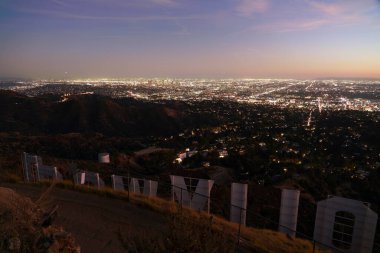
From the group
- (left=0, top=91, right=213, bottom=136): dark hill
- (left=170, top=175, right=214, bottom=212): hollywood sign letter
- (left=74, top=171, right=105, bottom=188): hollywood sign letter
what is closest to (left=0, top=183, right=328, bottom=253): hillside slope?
(left=170, top=175, right=214, bottom=212): hollywood sign letter

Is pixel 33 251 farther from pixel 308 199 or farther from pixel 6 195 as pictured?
pixel 308 199

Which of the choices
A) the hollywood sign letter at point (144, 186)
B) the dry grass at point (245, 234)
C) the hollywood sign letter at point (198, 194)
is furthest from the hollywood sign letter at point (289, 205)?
the hollywood sign letter at point (144, 186)

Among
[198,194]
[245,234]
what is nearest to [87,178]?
[198,194]

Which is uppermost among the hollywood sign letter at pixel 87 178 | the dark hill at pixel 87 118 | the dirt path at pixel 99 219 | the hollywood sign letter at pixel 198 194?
the hollywood sign letter at pixel 198 194

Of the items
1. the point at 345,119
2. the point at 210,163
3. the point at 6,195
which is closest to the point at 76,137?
the point at 210,163

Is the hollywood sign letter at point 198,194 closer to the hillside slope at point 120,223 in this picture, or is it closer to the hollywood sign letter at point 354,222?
the hillside slope at point 120,223

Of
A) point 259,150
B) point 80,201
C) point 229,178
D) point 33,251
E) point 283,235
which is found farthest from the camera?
point 259,150
